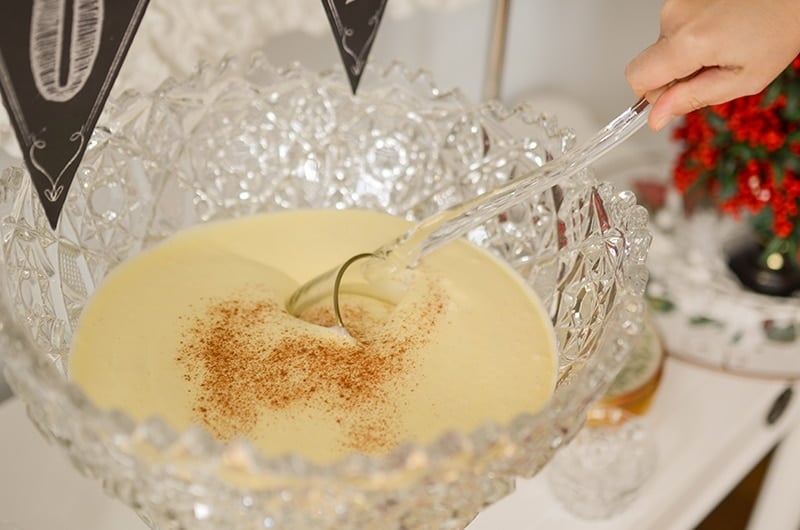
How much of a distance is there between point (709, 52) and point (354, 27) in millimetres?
266

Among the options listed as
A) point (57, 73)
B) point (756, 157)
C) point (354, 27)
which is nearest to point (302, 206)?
point (354, 27)

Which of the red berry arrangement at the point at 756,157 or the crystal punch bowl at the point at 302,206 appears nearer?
the crystal punch bowl at the point at 302,206

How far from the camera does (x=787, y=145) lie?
3.40 feet

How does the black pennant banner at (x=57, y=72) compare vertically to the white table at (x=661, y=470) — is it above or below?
above

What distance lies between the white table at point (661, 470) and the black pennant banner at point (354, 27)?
38cm

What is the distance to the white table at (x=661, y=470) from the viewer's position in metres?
0.75

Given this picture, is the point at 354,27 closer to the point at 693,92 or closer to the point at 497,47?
the point at 693,92

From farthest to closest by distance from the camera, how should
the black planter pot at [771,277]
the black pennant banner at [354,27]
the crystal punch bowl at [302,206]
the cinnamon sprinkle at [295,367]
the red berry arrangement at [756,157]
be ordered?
the black planter pot at [771,277] → the red berry arrangement at [756,157] → the black pennant banner at [354,27] → the cinnamon sprinkle at [295,367] → the crystal punch bowl at [302,206]

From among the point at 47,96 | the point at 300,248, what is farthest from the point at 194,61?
the point at 47,96

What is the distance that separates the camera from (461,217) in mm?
683

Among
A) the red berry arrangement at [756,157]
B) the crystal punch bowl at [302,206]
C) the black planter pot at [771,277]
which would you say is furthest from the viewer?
the black planter pot at [771,277]

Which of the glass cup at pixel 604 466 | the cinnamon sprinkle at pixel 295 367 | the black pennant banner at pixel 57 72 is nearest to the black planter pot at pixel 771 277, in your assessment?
the glass cup at pixel 604 466

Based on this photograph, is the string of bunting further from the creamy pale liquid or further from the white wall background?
the white wall background

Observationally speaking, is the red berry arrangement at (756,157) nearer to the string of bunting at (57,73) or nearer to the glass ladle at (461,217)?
the glass ladle at (461,217)
